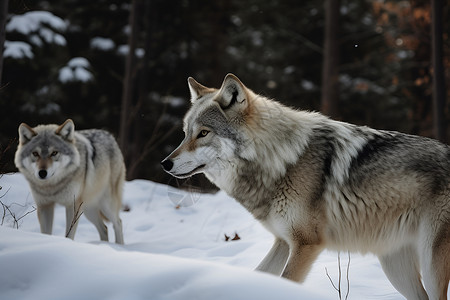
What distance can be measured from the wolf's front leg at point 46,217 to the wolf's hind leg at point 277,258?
130 inches

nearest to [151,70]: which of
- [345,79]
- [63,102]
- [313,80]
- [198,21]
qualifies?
[198,21]

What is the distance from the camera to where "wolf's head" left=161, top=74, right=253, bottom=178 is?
11.8ft

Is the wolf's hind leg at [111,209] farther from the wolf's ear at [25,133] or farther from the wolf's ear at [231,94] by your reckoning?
the wolf's ear at [231,94]

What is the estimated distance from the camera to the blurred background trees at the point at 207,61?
47.1 ft

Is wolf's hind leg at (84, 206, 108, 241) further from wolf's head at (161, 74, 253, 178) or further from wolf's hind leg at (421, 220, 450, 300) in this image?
wolf's hind leg at (421, 220, 450, 300)

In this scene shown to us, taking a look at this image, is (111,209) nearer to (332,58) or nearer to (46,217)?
(46,217)

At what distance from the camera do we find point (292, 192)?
349 centimetres

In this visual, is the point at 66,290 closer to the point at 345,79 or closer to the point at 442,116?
the point at 442,116

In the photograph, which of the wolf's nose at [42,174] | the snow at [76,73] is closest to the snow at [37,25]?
the snow at [76,73]

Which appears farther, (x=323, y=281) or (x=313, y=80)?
(x=313, y=80)

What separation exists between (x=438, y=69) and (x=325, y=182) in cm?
806

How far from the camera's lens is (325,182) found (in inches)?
139

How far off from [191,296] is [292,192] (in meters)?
1.69

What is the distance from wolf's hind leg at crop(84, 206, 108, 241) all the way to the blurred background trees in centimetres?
713
